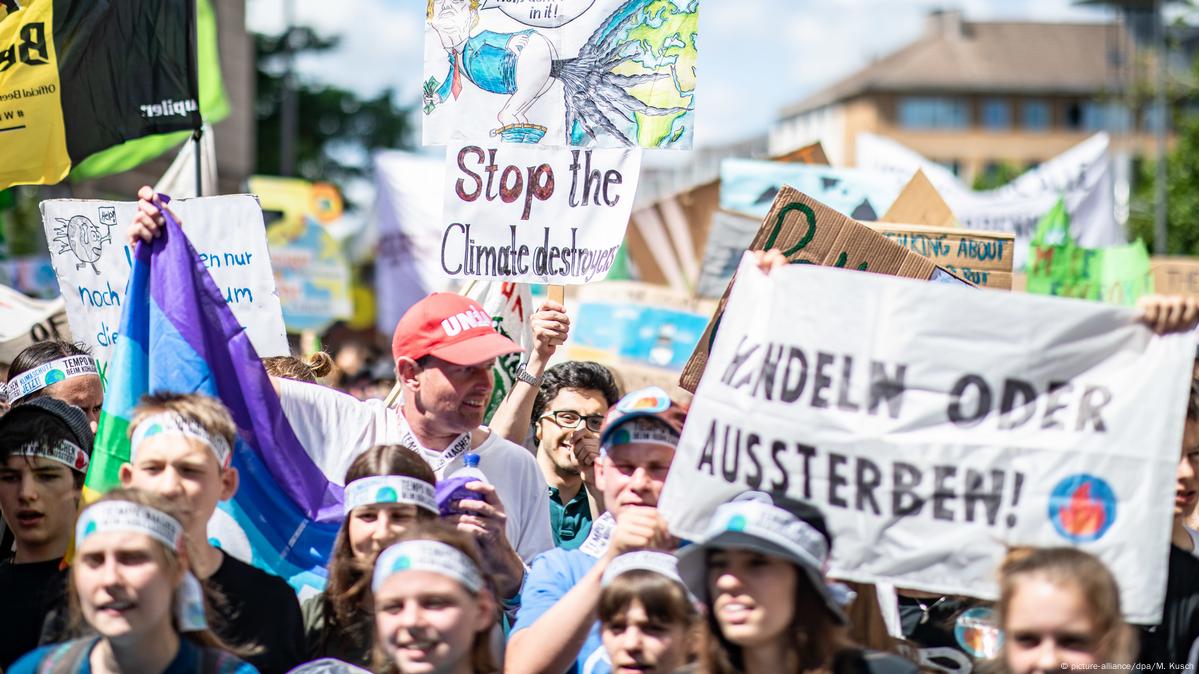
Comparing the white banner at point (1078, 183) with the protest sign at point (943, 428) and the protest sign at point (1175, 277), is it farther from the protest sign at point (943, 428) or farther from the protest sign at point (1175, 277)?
the protest sign at point (943, 428)

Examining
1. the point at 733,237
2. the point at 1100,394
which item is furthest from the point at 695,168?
the point at 1100,394

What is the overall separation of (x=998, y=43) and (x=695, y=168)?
24.8 metres

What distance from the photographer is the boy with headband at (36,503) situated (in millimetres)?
4211

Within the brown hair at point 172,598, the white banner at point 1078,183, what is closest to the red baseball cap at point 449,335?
the brown hair at point 172,598

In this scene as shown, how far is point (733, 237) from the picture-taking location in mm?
9625

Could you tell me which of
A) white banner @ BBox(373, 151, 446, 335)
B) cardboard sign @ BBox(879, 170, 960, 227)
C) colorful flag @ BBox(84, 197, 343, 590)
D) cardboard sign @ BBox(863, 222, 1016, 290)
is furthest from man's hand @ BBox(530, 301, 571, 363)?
white banner @ BBox(373, 151, 446, 335)

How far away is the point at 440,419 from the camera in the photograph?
5.01 metres

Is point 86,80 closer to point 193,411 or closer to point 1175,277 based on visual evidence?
point 193,411

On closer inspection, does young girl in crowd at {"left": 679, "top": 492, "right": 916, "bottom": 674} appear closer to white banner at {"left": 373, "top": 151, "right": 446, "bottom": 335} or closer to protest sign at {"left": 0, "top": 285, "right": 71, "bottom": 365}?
protest sign at {"left": 0, "top": 285, "right": 71, "bottom": 365}

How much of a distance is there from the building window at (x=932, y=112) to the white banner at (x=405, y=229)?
88545 millimetres

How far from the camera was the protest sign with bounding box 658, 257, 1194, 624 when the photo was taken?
3.77 meters

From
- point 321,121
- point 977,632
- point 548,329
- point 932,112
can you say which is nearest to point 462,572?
point 977,632

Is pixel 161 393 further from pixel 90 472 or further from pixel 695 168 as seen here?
pixel 695 168

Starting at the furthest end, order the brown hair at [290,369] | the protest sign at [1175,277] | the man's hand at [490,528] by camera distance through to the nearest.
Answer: the protest sign at [1175,277]
the brown hair at [290,369]
the man's hand at [490,528]
